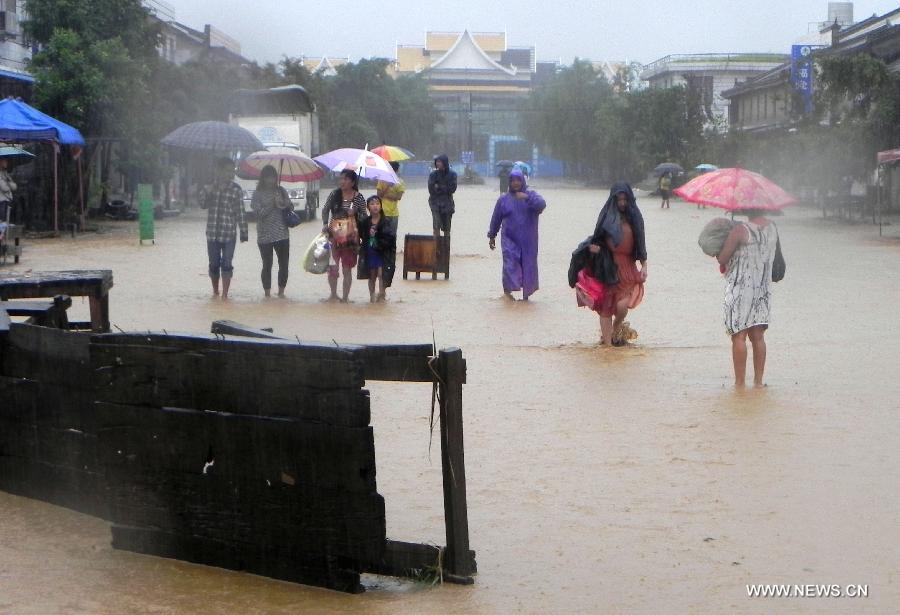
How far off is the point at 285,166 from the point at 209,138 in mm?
1181

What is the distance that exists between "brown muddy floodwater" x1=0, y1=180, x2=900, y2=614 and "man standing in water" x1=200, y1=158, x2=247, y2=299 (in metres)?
0.49

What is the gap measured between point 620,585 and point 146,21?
32.8m

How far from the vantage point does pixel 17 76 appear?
112ft

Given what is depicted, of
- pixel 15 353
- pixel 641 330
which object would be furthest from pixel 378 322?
pixel 15 353

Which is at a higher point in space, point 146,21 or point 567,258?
point 146,21

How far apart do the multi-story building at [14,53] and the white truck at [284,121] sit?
5.44 m

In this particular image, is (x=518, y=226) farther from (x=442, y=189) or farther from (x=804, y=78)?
(x=804, y=78)

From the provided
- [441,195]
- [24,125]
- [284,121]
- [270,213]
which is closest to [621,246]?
[270,213]

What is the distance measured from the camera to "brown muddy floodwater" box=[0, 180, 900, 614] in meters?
5.14

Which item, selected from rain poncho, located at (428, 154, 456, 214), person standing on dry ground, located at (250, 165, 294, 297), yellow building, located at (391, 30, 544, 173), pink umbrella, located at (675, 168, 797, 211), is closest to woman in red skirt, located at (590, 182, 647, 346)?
pink umbrella, located at (675, 168, 797, 211)

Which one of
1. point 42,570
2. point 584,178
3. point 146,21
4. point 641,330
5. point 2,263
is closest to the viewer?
point 42,570

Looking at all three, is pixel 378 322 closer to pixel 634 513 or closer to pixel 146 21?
pixel 634 513

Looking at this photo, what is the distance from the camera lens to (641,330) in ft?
44.1

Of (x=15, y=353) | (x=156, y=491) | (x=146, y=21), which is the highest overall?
(x=146, y=21)
